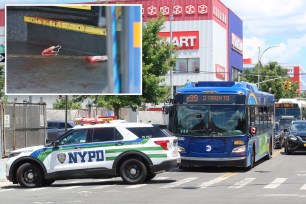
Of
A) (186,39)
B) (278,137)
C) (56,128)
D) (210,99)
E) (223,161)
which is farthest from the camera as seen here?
(186,39)

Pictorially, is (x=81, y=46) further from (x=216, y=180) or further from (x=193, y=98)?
(x=216, y=180)

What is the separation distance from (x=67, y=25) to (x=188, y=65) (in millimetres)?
36182

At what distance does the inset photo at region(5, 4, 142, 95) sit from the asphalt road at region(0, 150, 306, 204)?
11.3 metres

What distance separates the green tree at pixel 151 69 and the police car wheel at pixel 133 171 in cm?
2133

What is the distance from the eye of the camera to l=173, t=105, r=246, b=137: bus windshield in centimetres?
2091

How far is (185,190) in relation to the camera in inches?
621

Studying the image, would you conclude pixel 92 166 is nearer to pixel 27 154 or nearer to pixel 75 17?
pixel 27 154

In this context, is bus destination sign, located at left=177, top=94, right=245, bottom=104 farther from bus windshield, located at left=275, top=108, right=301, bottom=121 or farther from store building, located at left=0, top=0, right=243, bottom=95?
store building, located at left=0, top=0, right=243, bottom=95

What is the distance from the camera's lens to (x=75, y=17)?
3180 cm

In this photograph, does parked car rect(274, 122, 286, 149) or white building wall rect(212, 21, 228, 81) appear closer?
parked car rect(274, 122, 286, 149)

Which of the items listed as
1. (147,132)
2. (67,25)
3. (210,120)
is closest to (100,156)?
(147,132)

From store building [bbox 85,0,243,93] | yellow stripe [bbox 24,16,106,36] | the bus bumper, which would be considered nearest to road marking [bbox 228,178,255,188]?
the bus bumper

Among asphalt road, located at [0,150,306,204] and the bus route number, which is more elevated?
the bus route number

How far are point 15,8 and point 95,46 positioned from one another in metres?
4.14
